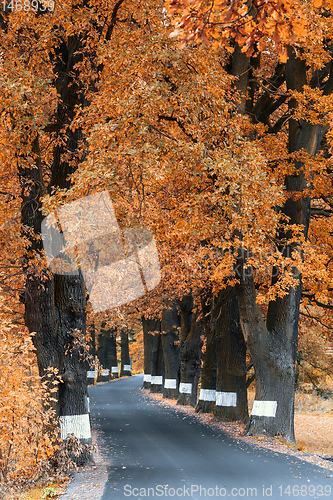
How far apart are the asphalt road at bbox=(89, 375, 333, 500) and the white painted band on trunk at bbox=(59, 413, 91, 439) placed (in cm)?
95

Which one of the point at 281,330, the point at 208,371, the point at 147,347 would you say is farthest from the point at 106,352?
the point at 281,330

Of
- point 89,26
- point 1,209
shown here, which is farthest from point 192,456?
point 89,26

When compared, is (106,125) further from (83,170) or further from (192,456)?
(192,456)

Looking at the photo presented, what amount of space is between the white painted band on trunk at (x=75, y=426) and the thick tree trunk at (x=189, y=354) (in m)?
13.4

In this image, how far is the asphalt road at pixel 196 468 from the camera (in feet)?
29.7

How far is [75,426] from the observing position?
12.2 metres

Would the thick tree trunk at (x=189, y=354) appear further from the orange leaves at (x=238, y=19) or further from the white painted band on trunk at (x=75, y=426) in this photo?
the orange leaves at (x=238, y=19)

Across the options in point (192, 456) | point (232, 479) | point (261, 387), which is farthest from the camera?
point (261, 387)

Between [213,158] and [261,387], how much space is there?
669 cm

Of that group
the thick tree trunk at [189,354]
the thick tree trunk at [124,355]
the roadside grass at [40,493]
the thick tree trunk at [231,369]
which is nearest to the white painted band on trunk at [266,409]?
the thick tree trunk at [231,369]

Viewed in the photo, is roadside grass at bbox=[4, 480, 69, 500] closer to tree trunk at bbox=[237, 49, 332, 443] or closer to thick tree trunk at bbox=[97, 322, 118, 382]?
tree trunk at bbox=[237, 49, 332, 443]

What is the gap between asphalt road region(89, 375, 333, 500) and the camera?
9.05 meters

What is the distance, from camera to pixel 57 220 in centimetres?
1052

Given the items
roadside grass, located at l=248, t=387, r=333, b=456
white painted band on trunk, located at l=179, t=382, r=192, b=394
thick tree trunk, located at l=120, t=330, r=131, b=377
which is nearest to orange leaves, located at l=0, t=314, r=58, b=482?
roadside grass, located at l=248, t=387, r=333, b=456
